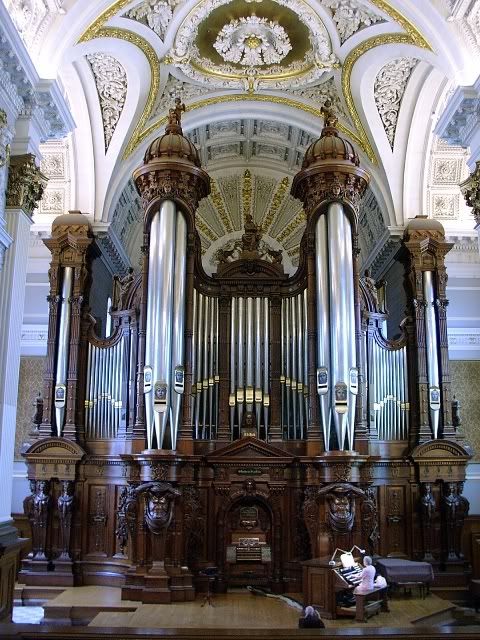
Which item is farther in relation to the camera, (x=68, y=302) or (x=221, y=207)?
(x=221, y=207)

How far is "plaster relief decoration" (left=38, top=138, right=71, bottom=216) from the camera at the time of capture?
14.5 metres

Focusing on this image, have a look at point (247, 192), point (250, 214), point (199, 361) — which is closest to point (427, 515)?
point (199, 361)

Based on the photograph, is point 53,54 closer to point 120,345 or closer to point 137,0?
point 137,0

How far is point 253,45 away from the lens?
1369cm

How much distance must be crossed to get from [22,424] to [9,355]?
6.64 meters

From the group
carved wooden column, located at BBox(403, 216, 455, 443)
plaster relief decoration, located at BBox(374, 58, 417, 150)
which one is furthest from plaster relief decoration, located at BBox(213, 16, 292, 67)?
carved wooden column, located at BBox(403, 216, 455, 443)

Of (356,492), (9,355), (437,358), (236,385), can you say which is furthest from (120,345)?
(437,358)

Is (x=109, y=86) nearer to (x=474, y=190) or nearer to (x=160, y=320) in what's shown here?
(x=160, y=320)

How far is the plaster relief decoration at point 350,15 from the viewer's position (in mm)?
12250

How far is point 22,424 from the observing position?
50.6ft

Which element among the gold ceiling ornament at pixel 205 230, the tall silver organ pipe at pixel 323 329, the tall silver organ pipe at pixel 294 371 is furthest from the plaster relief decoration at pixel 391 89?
the gold ceiling ornament at pixel 205 230

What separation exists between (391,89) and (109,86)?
525 cm

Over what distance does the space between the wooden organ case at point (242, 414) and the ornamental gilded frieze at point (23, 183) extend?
2.67 meters

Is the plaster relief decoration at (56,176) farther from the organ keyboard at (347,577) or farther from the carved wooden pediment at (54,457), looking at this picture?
the organ keyboard at (347,577)
